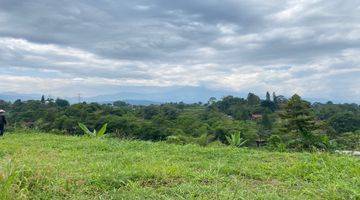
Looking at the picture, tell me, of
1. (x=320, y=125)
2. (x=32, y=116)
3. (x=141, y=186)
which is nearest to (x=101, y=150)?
(x=141, y=186)

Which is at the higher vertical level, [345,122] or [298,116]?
[298,116]

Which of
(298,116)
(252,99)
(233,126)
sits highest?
(252,99)

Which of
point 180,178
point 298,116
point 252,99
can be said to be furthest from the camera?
point 252,99

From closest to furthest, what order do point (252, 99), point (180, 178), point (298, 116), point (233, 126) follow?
point (180, 178)
point (298, 116)
point (233, 126)
point (252, 99)

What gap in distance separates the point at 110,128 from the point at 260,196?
18698 mm

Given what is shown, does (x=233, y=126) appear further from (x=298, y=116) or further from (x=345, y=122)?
(x=298, y=116)

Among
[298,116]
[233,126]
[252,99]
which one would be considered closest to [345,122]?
[233,126]

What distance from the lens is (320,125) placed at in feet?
44.2

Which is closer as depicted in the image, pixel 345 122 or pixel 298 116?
pixel 298 116

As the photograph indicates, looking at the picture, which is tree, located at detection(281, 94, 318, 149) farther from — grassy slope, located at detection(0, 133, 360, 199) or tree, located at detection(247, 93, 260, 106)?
tree, located at detection(247, 93, 260, 106)

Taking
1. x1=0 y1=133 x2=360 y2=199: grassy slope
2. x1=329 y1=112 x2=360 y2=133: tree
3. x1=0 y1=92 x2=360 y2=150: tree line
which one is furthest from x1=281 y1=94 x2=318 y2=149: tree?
x1=329 y1=112 x2=360 y2=133: tree

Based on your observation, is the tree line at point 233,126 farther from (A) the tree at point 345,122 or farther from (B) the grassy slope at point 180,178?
(B) the grassy slope at point 180,178

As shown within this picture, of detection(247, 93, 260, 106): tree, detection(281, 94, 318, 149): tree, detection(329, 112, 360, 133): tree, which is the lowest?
detection(329, 112, 360, 133): tree

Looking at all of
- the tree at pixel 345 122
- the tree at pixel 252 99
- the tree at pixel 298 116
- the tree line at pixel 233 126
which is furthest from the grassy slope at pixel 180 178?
the tree at pixel 252 99
